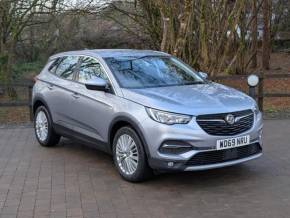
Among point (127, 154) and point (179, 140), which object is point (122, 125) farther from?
point (179, 140)

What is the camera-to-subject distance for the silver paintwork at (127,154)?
22.0 feet

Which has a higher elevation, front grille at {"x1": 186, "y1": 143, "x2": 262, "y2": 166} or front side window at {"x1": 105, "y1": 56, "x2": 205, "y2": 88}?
front side window at {"x1": 105, "y1": 56, "x2": 205, "y2": 88}

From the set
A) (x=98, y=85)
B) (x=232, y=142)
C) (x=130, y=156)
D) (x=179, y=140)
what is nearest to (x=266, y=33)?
(x=98, y=85)

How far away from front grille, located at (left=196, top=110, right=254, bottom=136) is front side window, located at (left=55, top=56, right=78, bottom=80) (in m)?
2.69

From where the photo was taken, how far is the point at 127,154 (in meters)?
6.79

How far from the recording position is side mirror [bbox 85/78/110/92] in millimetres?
7129

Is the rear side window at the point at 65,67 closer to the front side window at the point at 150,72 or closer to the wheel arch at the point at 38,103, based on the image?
the wheel arch at the point at 38,103

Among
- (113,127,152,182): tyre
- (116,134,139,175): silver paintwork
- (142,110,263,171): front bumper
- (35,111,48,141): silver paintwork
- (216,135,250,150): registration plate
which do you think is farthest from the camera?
(35,111,48,141): silver paintwork

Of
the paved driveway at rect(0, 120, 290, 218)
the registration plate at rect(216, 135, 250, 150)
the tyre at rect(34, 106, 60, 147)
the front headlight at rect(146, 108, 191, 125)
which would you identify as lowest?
the paved driveway at rect(0, 120, 290, 218)

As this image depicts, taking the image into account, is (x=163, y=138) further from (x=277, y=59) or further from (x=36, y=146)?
(x=277, y=59)

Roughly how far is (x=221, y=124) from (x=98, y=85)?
68.1 inches

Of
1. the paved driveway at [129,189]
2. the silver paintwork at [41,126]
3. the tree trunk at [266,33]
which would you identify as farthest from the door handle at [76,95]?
the tree trunk at [266,33]

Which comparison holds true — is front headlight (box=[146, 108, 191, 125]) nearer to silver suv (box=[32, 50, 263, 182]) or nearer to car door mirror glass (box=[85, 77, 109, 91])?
silver suv (box=[32, 50, 263, 182])

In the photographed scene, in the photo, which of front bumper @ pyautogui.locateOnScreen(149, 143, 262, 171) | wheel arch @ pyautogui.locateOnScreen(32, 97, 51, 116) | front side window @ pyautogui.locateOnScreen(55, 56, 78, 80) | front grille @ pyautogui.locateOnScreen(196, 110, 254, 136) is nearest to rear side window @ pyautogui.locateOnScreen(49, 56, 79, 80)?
front side window @ pyautogui.locateOnScreen(55, 56, 78, 80)
